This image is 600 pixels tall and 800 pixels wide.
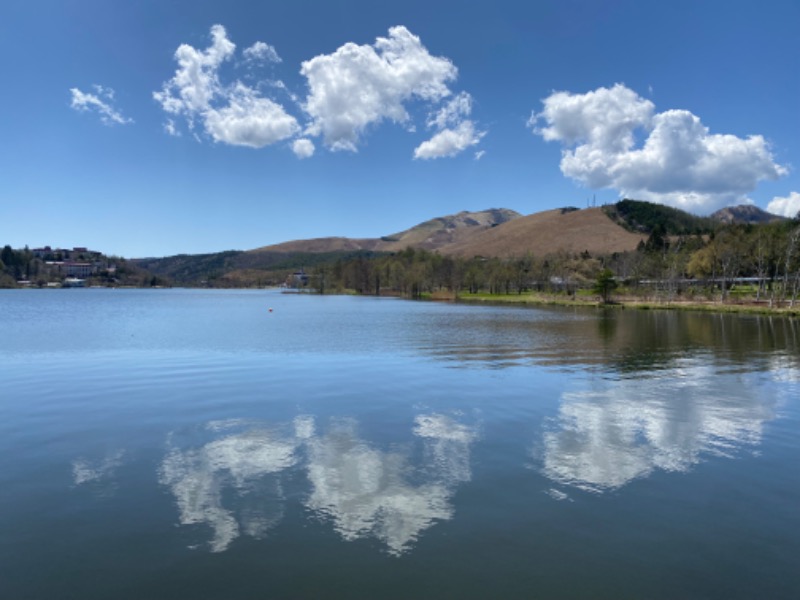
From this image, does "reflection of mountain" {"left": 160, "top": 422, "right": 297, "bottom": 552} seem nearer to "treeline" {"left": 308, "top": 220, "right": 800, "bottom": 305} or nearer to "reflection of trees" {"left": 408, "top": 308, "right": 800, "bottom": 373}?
"reflection of trees" {"left": 408, "top": 308, "right": 800, "bottom": 373}

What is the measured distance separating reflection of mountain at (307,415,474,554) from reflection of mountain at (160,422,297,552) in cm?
83

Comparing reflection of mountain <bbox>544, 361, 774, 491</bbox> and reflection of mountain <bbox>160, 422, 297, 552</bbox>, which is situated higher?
reflection of mountain <bbox>160, 422, 297, 552</bbox>

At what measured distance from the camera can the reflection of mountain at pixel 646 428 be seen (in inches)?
492

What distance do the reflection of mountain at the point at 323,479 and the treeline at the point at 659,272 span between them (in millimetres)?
82630

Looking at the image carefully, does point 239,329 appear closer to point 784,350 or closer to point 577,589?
point 784,350

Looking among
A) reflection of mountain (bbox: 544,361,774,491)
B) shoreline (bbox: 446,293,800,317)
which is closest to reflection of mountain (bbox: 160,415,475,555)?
reflection of mountain (bbox: 544,361,774,491)

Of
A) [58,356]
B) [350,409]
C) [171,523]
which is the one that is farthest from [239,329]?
[171,523]

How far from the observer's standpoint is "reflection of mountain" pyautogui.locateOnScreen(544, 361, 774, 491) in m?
12.5

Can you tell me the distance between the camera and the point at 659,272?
123562 mm

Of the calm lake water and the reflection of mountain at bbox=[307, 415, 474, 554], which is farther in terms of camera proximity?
the reflection of mountain at bbox=[307, 415, 474, 554]

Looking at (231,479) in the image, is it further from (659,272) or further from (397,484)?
(659,272)

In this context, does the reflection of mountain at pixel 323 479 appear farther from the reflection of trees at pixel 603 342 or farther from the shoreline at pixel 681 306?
the shoreline at pixel 681 306

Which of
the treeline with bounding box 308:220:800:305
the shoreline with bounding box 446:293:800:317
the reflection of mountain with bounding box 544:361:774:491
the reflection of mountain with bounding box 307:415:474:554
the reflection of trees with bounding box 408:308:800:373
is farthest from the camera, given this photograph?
the treeline with bounding box 308:220:800:305

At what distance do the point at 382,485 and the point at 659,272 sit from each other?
5007 inches
